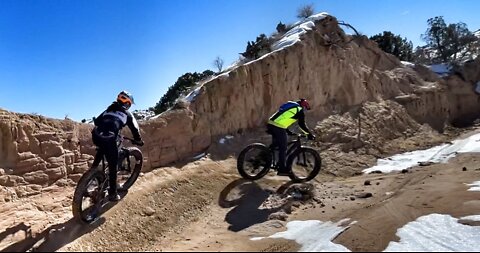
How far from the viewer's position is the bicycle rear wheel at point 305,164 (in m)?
9.28

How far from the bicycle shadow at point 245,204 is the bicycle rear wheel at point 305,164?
0.52 metres

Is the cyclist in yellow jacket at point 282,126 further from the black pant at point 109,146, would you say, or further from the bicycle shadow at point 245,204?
the black pant at point 109,146

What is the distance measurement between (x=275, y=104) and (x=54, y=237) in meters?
8.68

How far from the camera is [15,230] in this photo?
19.4 ft

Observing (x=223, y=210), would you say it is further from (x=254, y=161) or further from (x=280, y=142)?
(x=280, y=142)

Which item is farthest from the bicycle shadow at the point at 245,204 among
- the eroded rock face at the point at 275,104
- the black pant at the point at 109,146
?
the black pant at the point at 109,146

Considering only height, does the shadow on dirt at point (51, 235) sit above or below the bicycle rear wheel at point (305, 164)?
below

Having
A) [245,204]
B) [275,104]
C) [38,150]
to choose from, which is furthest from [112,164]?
[275,104]

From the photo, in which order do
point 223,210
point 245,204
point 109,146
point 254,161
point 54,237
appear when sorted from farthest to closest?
point 254,161
point 245,204
point 223,210
point 109,146
point 54,237

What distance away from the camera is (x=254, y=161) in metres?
9.07

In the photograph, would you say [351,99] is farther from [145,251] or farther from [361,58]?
[145,251]

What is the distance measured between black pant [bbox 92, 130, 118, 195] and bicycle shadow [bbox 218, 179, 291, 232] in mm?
2160

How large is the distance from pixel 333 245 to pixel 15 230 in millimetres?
4713

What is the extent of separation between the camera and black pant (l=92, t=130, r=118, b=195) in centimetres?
629
